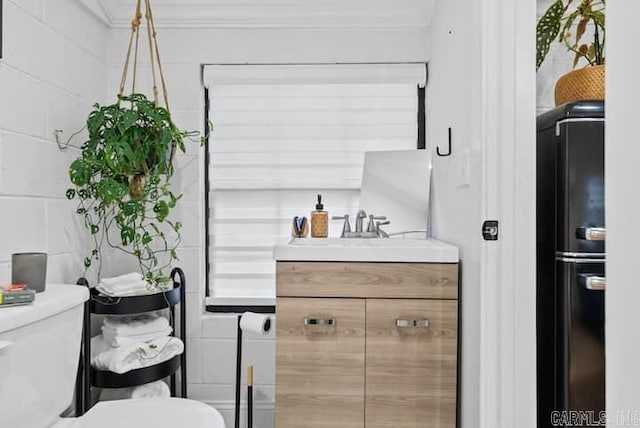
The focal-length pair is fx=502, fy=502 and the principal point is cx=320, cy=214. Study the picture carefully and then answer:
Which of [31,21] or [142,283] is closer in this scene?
[31,21]

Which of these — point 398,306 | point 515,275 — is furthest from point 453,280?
point 515,275

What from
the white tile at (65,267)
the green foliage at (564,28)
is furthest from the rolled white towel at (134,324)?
the green foliage at (564,28)

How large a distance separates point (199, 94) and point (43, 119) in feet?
2.33

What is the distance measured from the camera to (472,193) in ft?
5.03

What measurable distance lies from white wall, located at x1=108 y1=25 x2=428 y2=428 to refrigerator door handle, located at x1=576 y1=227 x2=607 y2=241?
1116mm

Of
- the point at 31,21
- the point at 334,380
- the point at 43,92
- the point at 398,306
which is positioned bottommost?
the point at 334,380

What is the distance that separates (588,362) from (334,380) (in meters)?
0.79

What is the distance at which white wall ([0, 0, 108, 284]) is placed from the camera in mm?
1574

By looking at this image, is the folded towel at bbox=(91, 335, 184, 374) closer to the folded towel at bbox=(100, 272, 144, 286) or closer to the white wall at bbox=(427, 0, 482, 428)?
the folded towel at bbox=(100, 272, 144, 286)

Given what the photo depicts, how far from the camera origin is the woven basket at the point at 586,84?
1701mm

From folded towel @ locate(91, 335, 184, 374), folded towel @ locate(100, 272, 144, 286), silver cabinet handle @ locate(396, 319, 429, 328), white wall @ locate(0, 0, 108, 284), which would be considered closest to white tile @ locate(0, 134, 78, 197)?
white wall @ locate(0, 0, 108, 284)

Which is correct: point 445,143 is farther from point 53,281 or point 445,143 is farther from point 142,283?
point 53,281
